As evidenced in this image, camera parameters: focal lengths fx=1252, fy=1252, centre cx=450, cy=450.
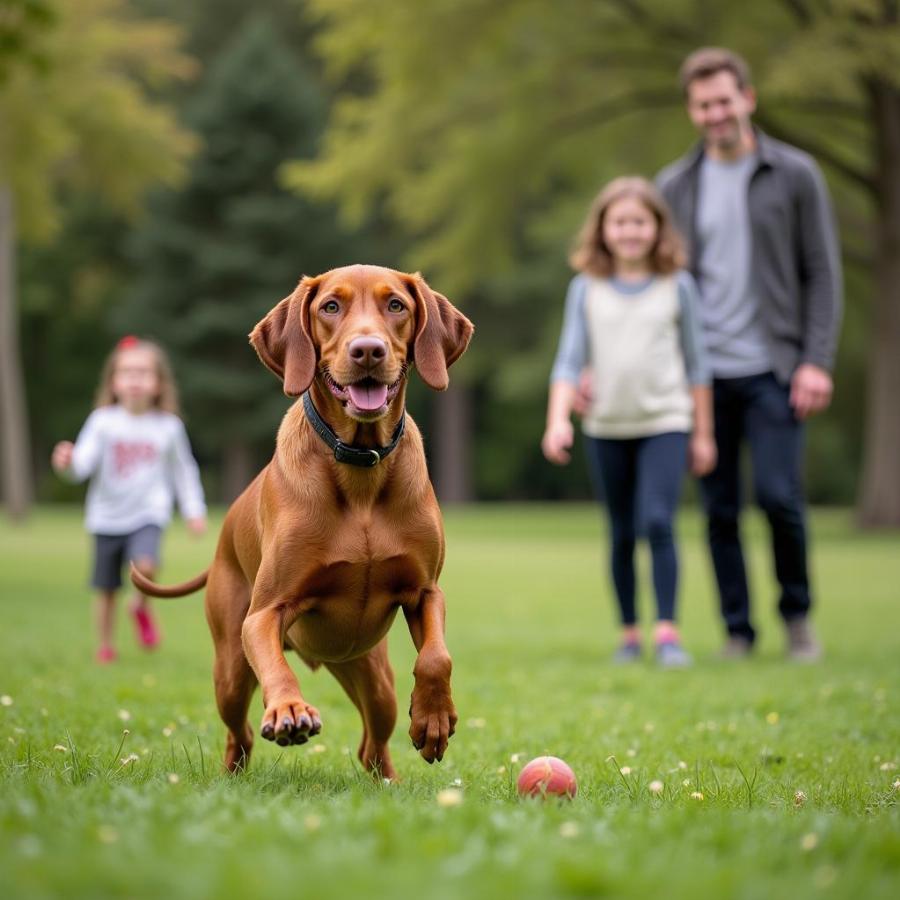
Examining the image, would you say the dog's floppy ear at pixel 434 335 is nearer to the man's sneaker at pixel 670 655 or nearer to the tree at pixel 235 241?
the man's sneaker at pixel 670 655

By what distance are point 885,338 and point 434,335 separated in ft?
65.5

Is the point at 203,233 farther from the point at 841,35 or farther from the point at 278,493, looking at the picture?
the point at 278,493

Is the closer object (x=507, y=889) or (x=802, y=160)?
(x=507, y=889)

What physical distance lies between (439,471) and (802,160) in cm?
3378

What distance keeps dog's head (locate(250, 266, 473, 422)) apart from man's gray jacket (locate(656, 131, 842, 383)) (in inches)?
148

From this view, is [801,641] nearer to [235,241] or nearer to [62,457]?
[62,457]

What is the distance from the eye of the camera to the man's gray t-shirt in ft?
24.8

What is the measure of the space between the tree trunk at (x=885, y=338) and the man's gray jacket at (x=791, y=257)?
15.4 m

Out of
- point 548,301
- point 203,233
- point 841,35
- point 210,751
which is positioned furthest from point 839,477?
point 210,751

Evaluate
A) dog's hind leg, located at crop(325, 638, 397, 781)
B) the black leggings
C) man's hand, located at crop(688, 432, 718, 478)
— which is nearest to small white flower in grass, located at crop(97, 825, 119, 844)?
dog's hind leg, located at crop(325, 638, 397, 781)

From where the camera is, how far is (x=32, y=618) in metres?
10.2

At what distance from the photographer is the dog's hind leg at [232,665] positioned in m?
4.19

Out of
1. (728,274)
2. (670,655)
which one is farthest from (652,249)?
(670,655)

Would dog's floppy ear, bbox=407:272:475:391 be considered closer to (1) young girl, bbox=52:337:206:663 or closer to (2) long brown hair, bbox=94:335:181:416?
(1) young girl, bbox=52:337:206:663
